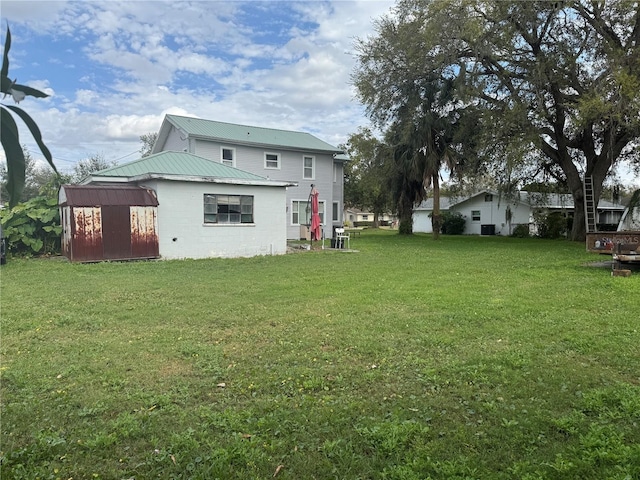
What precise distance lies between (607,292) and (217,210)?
37.2 ft

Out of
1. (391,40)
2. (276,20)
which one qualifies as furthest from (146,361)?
(391,40)

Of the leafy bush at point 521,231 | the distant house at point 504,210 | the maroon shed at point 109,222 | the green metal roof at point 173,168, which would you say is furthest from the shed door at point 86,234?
the leafy bush at point 521,231

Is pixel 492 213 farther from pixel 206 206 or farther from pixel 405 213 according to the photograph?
pixel 206 206

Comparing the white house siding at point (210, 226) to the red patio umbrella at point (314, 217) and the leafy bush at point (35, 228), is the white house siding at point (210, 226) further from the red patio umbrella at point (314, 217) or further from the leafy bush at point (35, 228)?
the leafy bush at point (35, 228)

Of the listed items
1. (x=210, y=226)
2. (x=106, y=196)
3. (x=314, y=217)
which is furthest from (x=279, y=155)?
(x=106, y=196)

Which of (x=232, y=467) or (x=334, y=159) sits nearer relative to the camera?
(x=232, y=467)

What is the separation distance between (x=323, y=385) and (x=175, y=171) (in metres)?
12.3

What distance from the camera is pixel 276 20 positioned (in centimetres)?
504

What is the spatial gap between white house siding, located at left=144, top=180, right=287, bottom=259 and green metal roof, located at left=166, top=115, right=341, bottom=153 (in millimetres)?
6952

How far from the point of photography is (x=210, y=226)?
14.7 metres

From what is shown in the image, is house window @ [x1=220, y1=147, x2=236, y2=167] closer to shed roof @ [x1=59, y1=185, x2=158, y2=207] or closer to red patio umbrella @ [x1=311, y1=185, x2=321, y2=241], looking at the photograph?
red patio umbrella @ [x1=311, y1=185, x2=321, y2=241]

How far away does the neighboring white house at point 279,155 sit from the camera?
2164 centimetres

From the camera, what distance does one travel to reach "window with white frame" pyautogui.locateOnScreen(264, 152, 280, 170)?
23109 millimetres

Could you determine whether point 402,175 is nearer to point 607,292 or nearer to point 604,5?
point 604,5
